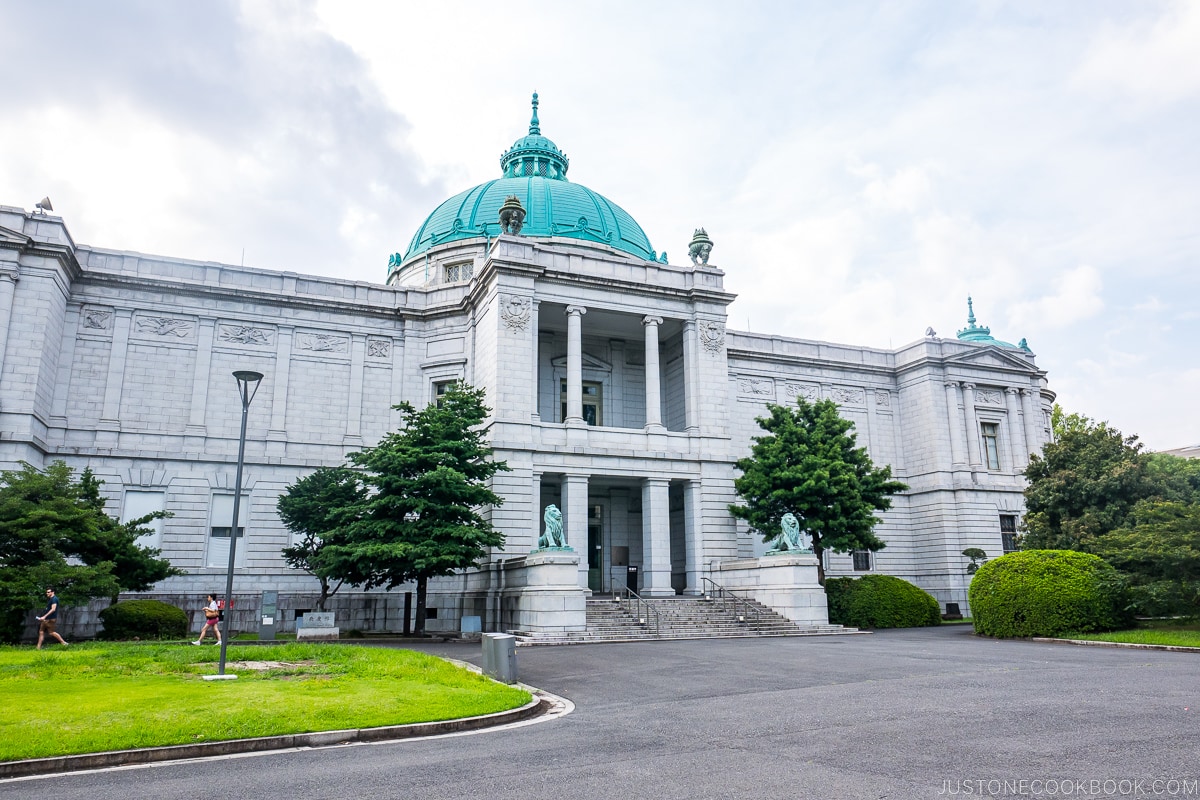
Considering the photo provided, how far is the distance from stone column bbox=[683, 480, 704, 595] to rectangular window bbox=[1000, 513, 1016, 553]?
19.0m

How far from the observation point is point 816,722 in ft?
33.1

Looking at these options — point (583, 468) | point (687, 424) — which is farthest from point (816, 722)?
point (687, 424)

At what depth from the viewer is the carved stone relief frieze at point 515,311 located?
32844 mm

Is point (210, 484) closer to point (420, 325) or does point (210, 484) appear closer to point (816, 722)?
point (420, 325)

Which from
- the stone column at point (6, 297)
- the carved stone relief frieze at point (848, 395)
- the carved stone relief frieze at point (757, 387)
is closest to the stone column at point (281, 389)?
the stone column at point (6, 297)

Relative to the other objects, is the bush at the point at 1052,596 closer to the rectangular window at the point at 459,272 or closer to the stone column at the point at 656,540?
the stone column at the point at 656,540

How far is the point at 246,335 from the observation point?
3450cm

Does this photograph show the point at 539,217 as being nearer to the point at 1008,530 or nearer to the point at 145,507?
the point at 145,507

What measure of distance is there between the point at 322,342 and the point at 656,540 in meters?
17.0

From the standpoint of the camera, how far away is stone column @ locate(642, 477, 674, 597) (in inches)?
1263

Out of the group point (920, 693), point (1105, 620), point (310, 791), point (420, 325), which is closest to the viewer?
point (310, 791)

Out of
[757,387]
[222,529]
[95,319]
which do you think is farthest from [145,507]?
[757,387]

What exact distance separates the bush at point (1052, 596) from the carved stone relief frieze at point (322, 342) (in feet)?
89.5

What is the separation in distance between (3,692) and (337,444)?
2348 cm
